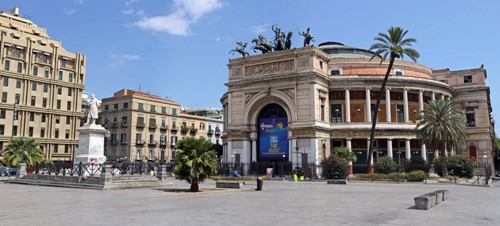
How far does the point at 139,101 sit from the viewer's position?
85.0 metres

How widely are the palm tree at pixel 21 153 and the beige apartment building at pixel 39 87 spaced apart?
20999 mm

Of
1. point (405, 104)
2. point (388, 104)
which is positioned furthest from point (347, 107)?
point (405, 104)

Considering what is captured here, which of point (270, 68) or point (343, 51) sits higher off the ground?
point (343, 51)

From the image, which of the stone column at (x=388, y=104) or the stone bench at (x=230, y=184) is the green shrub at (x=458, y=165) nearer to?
the stone column at (x=388, y=104)

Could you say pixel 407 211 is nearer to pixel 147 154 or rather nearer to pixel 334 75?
pixel 334 75

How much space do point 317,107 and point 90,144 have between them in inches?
1308

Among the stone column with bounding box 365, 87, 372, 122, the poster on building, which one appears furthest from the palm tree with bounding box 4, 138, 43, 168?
the stone column with bounding box 365, 87, 372, 122

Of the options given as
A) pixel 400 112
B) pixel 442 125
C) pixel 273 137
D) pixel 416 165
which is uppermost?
pixel 400 112

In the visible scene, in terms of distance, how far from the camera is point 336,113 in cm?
6103

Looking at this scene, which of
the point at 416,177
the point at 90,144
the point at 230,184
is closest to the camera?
the point at 90,144

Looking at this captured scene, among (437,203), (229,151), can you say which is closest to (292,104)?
(229,151)

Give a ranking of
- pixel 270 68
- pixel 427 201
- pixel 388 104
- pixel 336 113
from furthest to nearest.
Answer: pixel 336 113 < pixel 270 68 < pixel 388 104 < pixel 427 201

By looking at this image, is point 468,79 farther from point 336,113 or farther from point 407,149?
point 336,113

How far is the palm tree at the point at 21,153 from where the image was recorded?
45.5 metres
